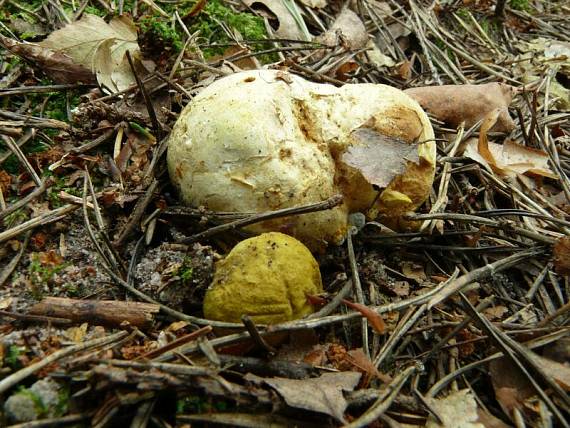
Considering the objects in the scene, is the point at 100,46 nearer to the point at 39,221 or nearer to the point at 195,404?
the point at 39,221

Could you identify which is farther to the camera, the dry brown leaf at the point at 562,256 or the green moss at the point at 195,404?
the dry brown leaf at the point at 562,256

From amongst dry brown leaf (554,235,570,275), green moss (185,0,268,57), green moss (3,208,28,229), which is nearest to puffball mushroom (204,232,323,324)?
green moss (3,208,28,229)

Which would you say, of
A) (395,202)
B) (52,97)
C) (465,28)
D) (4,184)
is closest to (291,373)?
(395,202)

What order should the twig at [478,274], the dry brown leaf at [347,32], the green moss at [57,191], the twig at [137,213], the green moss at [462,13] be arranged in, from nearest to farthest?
the twig at [478,274]
the twig at [137,213]
the green moss at [57,191]
the dry brown leaf at [347,32]
the green moss at [462,13]

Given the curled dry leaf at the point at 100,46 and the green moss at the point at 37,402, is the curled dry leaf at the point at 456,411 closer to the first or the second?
the green moss at the point at 37,402

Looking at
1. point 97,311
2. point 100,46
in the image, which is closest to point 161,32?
point 100,46

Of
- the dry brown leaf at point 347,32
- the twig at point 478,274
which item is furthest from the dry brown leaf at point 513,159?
the dry brown leaf at point 347,32

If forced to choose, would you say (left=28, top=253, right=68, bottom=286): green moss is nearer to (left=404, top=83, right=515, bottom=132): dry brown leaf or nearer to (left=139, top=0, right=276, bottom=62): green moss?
(left=139, top=0, right=276, bottom=62): green moss
